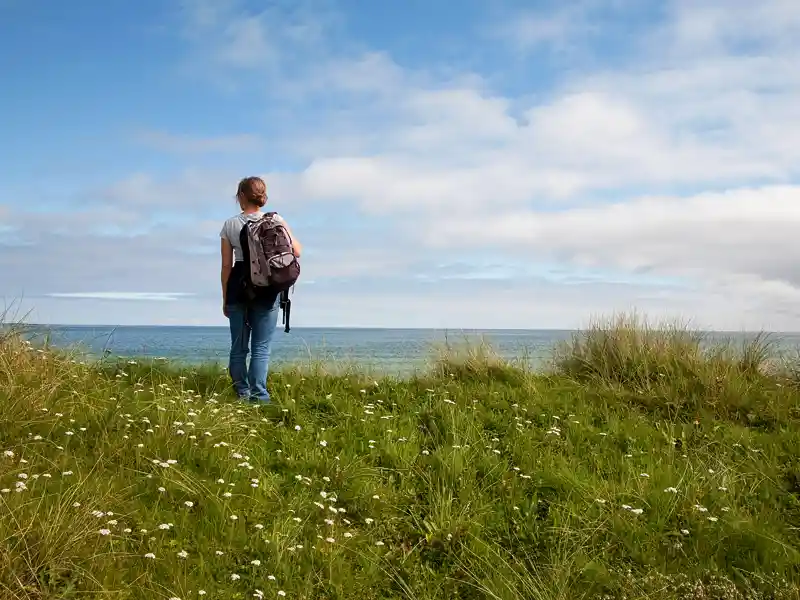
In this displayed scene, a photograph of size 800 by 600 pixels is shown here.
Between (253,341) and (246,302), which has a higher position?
(246,302)

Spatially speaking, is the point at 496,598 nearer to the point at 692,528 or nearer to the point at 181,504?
the point at 692,528

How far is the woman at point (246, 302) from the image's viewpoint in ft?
27.2

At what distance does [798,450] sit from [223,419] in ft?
21.9

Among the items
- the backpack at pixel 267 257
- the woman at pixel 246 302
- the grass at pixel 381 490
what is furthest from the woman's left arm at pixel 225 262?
the grass at pixel 381 490

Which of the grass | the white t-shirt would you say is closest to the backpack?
the white t-shirt

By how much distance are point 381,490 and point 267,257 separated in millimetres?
3116

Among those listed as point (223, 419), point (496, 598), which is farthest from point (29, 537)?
point (496, 598)

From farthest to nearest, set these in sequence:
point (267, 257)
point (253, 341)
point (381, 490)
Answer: point (253, 341), point (267, 257), point (381, 490)

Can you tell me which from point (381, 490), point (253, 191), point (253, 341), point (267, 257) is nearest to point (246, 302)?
point (253, 341)

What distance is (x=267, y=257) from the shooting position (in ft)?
26.4

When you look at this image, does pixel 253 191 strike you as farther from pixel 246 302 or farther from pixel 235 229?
pixel 246 302

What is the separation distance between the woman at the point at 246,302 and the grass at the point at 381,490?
595mm

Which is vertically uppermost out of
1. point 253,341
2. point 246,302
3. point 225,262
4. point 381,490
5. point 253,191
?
point 253,191

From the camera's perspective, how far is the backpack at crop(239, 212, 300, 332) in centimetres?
803
